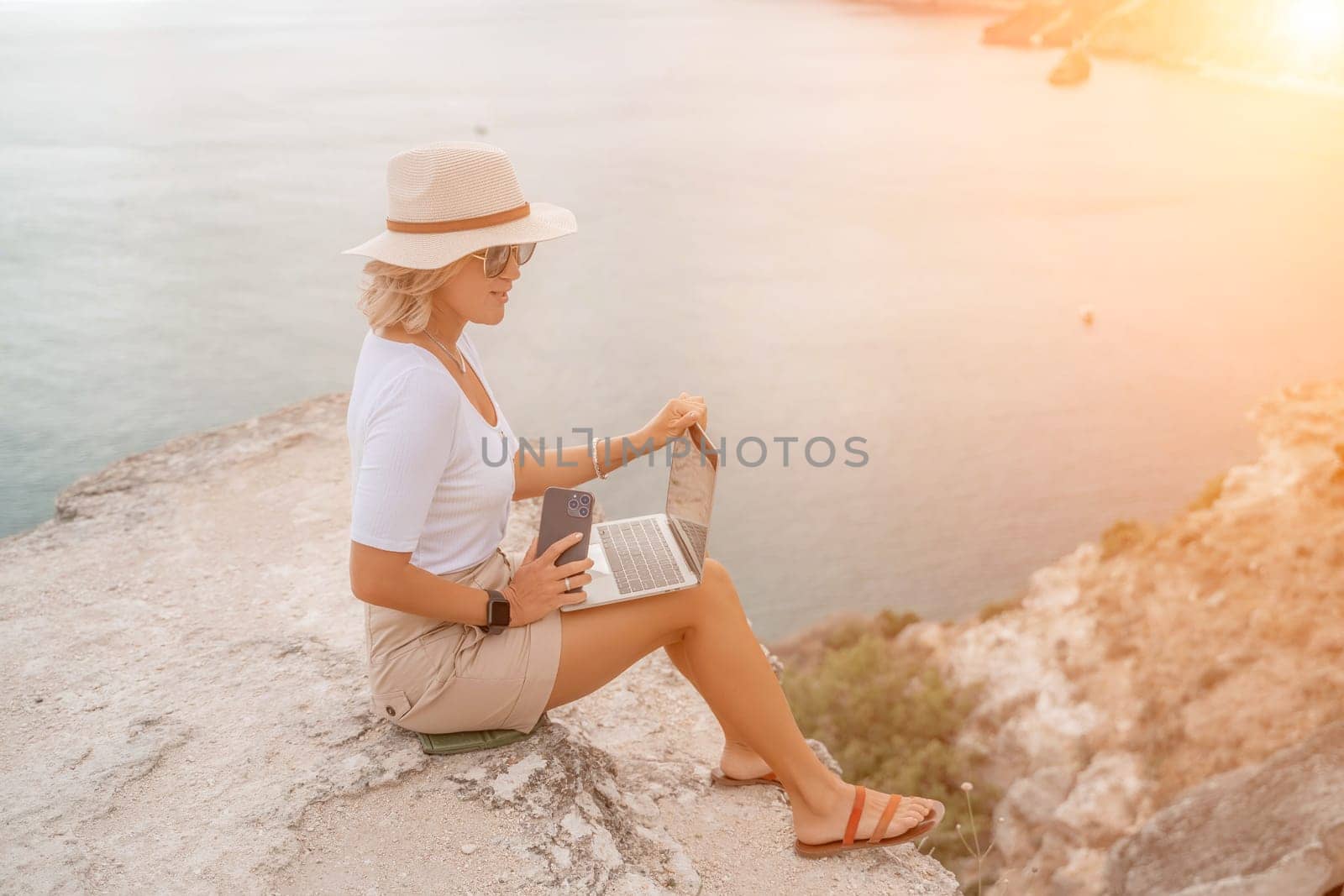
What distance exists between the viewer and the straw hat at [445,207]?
69.3 inches

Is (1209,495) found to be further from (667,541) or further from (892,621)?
(667,541)

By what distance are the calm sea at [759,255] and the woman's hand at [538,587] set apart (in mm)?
7425

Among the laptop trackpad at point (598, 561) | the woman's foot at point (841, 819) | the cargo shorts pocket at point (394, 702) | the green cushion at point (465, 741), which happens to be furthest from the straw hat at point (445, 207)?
the woman's foot at point (841, 819)

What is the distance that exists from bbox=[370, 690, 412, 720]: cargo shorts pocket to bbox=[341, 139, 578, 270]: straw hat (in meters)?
0.90

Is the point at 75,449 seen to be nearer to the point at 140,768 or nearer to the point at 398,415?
the point at 140,768

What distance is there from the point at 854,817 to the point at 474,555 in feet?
3.40

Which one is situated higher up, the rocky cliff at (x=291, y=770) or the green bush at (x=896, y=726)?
the rocky cliff at (x=291, y=770)

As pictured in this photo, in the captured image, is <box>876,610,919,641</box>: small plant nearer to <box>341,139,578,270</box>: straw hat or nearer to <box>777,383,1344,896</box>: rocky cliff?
<box>777,383,1344,896</box>: rocky cliff

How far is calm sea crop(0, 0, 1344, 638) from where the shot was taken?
38.6 feet

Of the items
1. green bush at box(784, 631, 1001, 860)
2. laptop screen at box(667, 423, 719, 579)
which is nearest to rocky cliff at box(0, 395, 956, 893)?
laptop screen at box(667, 423, 719, 579)

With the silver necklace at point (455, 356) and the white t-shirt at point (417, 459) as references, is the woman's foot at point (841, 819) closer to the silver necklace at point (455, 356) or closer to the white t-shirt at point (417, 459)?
the white t-shirt at point (417, 459)

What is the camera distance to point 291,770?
217cm

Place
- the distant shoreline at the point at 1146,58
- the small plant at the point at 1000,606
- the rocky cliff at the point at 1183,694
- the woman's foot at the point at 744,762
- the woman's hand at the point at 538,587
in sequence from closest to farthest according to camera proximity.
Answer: the woman's hand at the point at 538,587, the woman's foot at the point at 744,762, the rocky cliff at the point at 1183,694, the small plant at the point at 1000,606, the distant shoreline at the point at 1146,58

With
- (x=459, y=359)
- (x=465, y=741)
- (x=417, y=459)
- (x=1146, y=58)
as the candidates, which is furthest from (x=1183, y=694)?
(x=1146, y=58)
